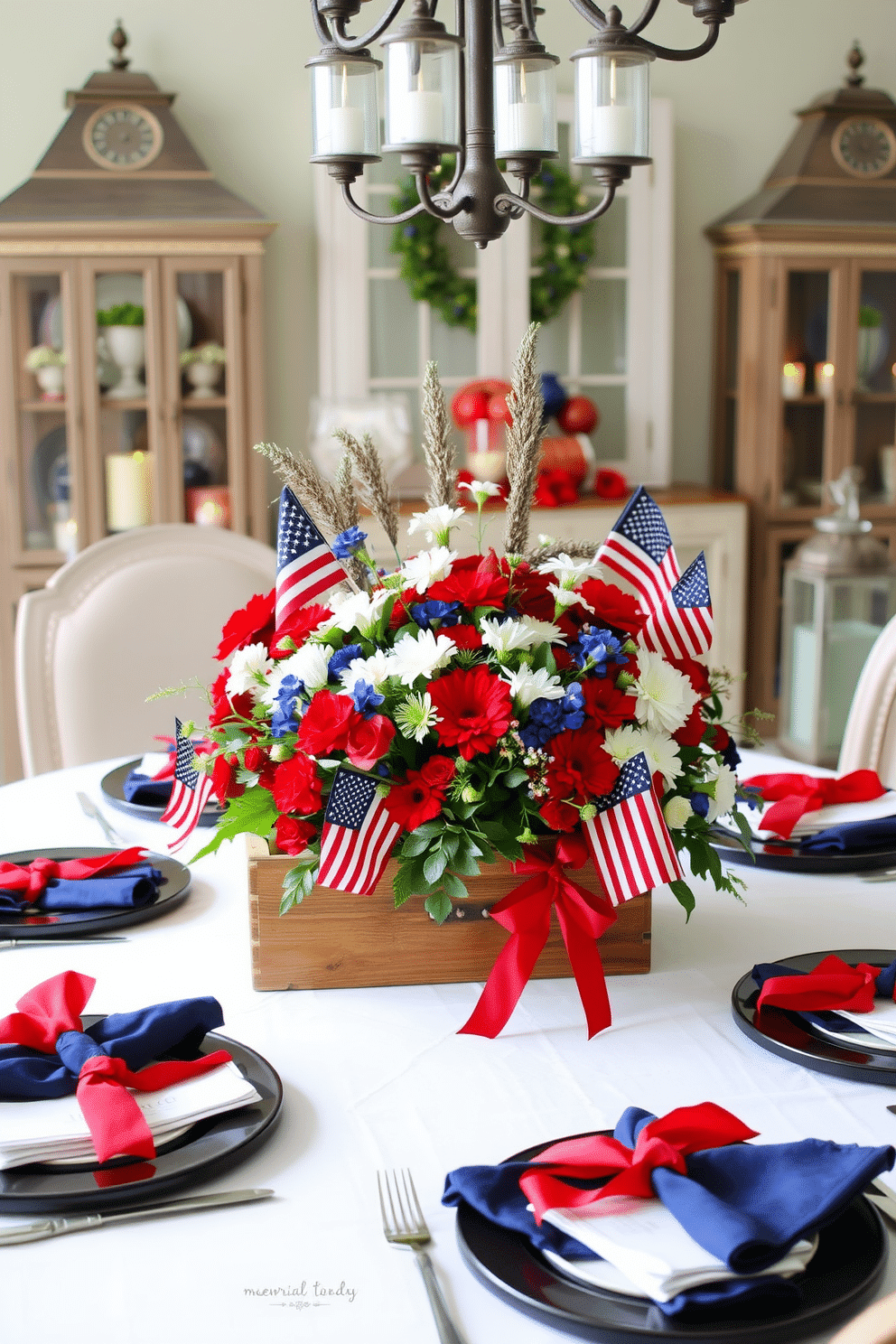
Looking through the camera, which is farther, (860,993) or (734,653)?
(734,653)

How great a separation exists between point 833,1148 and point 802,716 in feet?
10.5

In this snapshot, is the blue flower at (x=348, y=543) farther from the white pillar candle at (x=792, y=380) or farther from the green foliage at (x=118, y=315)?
the white pillar candle at (x=792, y=380)

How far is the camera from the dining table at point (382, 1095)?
746mm

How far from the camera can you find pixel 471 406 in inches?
150

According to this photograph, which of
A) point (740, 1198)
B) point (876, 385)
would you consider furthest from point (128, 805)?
point (876, 385)

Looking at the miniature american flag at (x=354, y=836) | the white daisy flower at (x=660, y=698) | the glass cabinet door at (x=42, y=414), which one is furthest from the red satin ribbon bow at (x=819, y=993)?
the glass cabinet door at (x=42, y=414)

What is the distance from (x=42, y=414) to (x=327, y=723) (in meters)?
2.84

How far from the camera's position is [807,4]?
13.8 ft

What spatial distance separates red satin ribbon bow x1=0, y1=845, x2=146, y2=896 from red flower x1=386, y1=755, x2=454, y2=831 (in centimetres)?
44

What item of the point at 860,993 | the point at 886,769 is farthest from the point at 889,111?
the point at 860,993

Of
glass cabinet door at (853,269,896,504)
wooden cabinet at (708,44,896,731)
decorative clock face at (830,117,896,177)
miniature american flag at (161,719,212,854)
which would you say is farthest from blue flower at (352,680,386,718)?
decorative clock face at (830,117,896,177)

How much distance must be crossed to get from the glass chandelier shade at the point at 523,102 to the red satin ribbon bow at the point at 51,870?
0.81 metres

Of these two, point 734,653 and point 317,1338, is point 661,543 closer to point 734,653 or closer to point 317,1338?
point 317,1338

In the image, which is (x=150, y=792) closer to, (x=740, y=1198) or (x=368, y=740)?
(x=368, y=740)
